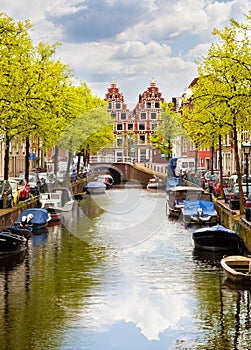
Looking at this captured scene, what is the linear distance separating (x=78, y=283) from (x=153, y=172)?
77095 millimetres

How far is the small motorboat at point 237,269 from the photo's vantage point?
28281 millimetres

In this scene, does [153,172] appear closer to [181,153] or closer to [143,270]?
[181,153]

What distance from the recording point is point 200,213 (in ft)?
156

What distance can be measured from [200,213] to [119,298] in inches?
814

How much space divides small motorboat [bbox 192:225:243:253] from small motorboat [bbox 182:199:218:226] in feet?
28.6

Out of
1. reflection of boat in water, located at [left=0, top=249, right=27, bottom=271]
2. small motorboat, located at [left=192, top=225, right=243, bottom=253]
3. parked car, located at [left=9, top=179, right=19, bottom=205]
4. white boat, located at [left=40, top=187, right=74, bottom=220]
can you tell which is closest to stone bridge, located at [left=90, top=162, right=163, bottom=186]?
white boat, located at [left=40, top=187, right=74, bottom=220]

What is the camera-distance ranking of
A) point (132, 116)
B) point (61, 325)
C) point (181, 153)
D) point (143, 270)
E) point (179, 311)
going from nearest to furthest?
point (61, 325) → point (179, 311) → point (143, 270) → point (181, 153) → point (132, 116)

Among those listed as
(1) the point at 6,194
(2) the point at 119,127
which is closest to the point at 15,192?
(1) the point at 6,194

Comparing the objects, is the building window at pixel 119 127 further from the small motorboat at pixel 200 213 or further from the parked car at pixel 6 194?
the parked car at pixel 6 194

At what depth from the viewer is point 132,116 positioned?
147 metres

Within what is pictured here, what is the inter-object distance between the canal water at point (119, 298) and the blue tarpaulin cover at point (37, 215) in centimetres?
159

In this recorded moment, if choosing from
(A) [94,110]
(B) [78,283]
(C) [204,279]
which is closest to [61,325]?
(B) [78,283]

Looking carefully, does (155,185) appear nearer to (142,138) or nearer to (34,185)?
(34,185)

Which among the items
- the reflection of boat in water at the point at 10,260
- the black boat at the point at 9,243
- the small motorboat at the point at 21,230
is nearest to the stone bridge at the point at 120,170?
the small motorboat at the point at 21,230
